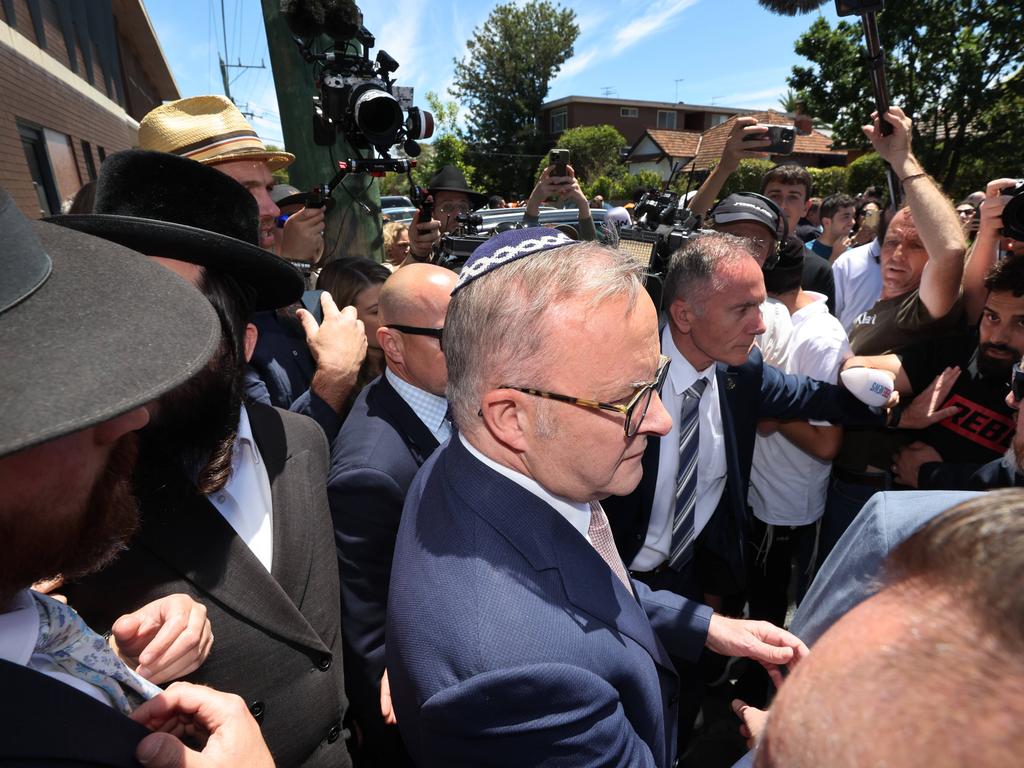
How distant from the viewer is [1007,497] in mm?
637

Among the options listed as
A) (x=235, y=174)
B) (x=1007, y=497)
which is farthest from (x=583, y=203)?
(x=1007, y=497)

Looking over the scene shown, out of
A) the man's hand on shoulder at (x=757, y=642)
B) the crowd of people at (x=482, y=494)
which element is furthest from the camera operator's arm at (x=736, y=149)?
the man's hand on shoulder at (x=757, y=642)

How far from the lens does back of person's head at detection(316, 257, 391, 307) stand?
2965mm

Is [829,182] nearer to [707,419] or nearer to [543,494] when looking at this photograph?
[707,419]

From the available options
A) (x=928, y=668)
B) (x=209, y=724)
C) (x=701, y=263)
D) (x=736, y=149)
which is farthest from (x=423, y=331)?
(x=736, y=149)

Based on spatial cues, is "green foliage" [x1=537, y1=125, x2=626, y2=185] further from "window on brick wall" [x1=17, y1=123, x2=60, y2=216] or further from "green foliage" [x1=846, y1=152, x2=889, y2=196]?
"window on brick wall" [x1=17, y1=123, x2=60, y2=216]

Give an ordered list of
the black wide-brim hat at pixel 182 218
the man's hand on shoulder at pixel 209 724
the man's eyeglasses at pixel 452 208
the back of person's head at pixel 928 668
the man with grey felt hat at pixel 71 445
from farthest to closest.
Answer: the man's eyeglasses at pixel 452 208
the black wide-brim hat at pixel 182 218
the man's hand on shoulder at pixel 209 724
the man with grey felt hat at pixel 71 445
the back of person's head at pixel 928 668

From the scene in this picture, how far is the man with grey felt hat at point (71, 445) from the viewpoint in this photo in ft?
1.82

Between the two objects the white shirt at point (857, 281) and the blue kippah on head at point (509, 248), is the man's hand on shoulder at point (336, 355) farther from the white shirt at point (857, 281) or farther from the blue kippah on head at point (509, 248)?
the white shirt at point (857, 281)

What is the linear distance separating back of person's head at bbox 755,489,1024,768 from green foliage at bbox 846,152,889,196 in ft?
81.8

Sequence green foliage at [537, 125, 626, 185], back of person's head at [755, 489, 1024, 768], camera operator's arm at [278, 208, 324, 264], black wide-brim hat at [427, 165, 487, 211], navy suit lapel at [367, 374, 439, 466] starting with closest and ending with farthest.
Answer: back of person's head at [755, 489, 1024, 768] < navy suit lapel at [367, 374, 439, 466] < camera operator's arm at [278, 208, 324, 264] < black wide-brim hat at [427, 165, 487, 211] < green foliage at [537, 125, 626, 185]

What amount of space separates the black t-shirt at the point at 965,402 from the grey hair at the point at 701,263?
0.89m

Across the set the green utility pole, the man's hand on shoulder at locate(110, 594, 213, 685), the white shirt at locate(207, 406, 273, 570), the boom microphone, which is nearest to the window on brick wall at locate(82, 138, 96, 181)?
the green utility pole

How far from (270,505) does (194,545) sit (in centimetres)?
27
